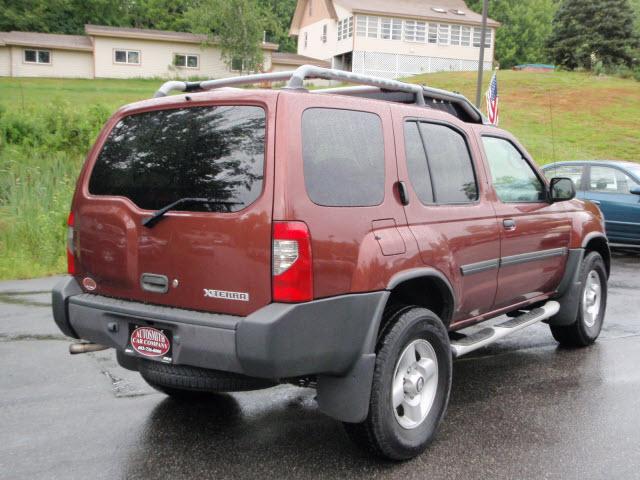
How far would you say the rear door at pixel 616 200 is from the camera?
38.5ft

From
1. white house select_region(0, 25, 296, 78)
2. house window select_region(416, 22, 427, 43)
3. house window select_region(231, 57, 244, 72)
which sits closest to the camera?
white house select_region(0, 25, 296, 78)

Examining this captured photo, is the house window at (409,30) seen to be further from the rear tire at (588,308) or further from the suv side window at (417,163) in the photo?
the suv side window at (417,163)

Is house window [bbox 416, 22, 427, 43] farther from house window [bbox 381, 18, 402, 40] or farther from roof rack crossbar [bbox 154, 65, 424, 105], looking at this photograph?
roof rack crossbar [bbox 154, 65, 424, 105]

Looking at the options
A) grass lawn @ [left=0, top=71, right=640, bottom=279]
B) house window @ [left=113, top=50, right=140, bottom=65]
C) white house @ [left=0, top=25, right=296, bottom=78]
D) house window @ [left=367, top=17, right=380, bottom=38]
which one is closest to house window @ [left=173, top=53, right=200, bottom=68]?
white house @ [left=0, top=25, right=296, bottom=78]

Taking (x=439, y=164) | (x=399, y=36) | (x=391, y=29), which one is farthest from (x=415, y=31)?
(x=439, y=164)

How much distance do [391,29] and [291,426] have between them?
5059 cm

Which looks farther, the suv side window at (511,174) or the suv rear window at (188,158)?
the suv side window at (511,174)

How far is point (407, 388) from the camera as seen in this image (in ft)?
13.1

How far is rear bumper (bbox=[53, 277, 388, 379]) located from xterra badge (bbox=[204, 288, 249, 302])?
3.6 inches

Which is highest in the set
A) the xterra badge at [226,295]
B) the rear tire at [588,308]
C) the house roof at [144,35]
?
the house roof at [144,35]

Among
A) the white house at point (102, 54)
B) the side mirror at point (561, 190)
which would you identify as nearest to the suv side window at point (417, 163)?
the side mirror at point (561, 190)

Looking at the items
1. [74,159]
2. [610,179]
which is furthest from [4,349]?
[74,159]

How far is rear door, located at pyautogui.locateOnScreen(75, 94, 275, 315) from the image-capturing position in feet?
11.2

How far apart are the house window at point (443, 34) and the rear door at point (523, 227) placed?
5035 centimetres
